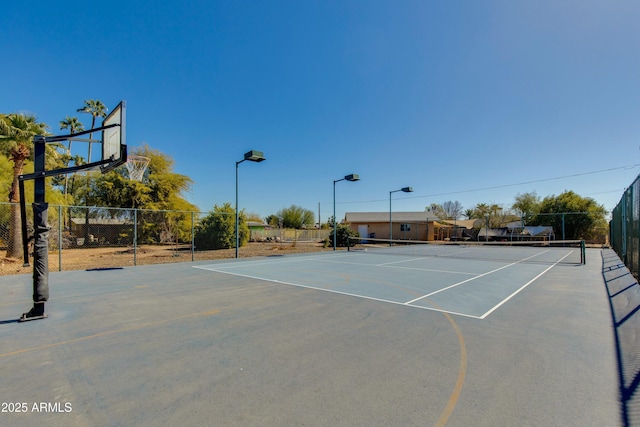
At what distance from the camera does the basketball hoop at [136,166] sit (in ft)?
89.0

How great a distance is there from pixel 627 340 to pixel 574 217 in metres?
34.9

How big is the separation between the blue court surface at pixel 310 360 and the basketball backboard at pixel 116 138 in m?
2.87

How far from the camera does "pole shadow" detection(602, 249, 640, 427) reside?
8.78 ft

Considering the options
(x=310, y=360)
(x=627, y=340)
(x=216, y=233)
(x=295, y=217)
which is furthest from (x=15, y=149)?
(x=295, y=217)

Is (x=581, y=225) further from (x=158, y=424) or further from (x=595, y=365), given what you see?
(x=158, y=424)

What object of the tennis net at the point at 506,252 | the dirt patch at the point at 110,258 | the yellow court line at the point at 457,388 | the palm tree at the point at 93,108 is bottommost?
the tennis net at the point at 506,252

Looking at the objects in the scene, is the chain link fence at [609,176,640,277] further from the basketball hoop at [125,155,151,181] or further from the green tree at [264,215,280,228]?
the green tree at [264,215,280,228]

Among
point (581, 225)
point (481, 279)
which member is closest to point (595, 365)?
point (481, 279)

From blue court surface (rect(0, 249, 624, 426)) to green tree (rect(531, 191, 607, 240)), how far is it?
30.3m

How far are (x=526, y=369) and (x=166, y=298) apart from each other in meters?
6.87

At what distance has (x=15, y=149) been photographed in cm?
1348

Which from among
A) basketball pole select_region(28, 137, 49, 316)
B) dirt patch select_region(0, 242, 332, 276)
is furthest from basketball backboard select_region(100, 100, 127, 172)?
dirt patch select_region(0, 242, 332, 276)

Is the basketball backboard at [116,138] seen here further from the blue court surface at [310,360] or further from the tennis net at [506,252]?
the tennis net at [506,252]

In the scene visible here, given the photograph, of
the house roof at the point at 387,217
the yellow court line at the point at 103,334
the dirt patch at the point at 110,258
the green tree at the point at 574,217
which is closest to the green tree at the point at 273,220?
the house roof at the point at 387,217
